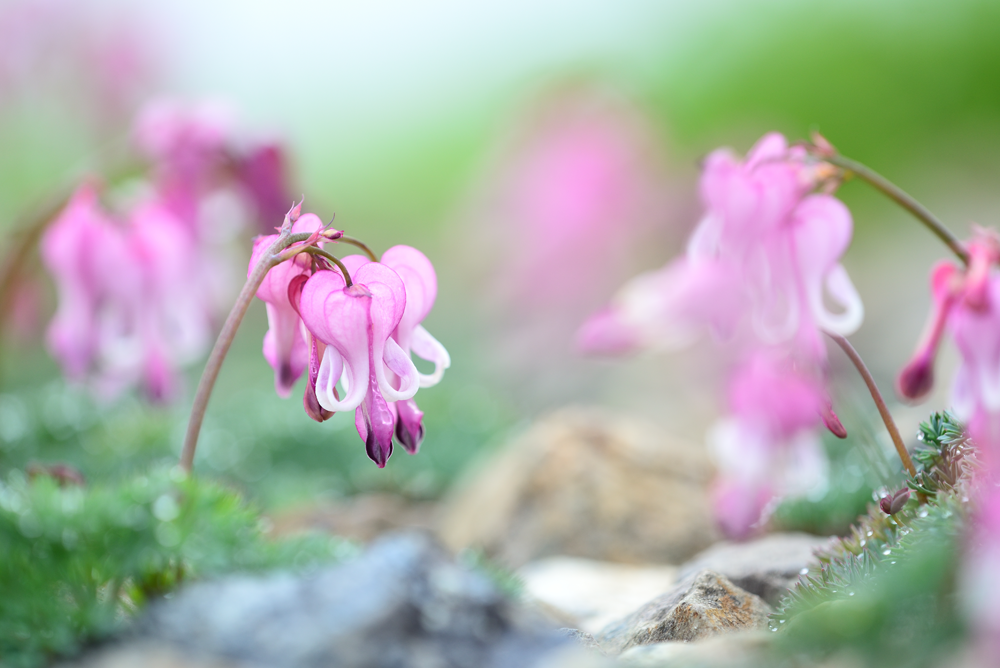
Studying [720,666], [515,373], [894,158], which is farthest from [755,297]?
[894,158]

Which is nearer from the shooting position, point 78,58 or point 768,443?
point 768,443

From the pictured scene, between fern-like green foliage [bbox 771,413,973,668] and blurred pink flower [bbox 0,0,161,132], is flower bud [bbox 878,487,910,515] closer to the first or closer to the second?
fern-like green foliage [bbox 771,413,973,668]

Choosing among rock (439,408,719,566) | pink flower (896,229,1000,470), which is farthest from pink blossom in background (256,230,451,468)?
rock (439,408,719,566)

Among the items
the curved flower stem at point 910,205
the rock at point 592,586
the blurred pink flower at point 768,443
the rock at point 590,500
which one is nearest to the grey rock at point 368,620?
the rock at point 592,586

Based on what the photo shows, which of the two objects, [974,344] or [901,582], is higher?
[974,344]

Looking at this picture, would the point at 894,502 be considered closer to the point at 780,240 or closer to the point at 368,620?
the point at 780,240

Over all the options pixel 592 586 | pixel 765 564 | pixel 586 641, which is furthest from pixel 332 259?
pixel 592 586

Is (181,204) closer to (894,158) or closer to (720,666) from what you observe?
(720,666)
